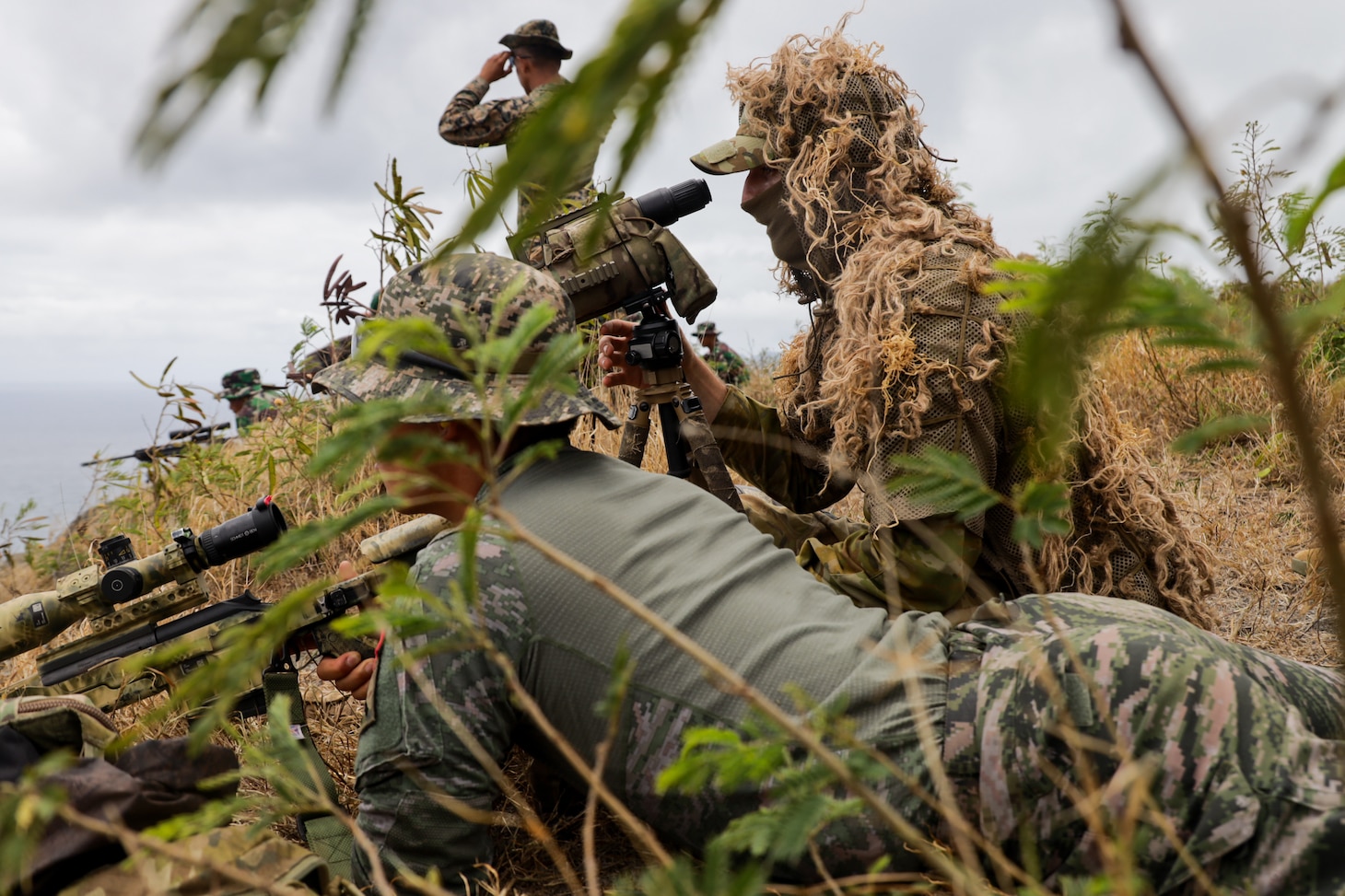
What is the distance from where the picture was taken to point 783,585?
1.84 metres

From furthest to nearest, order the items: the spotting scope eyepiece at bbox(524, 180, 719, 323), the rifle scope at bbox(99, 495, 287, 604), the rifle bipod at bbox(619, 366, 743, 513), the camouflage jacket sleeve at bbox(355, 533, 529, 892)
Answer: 1. the rifle bipod at bbox(619, 366, 743, 513)
2. the spotting scope eyepiece at bbox(524, 180, 719, 323)
3. the rifle scope at bbox(99, 495, 287, 604)
4. the camouflage jacket sleeve at bbox(355, 533, 529, 892)

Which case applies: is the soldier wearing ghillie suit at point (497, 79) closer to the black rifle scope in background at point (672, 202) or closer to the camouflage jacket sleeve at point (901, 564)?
the black rifle scope in background at point (672, 202)

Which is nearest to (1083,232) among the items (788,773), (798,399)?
(788,773)

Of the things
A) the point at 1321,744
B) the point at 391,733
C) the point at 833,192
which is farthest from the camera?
the point at 833,192

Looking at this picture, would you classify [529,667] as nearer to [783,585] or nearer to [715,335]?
[783,585]

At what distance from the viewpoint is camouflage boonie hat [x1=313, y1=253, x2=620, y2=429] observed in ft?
6.34

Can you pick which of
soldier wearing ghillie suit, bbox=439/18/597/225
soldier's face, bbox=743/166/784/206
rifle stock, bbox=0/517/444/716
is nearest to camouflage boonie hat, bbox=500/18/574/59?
soldier wearing ghillie suit, bbox=439/18/597/225

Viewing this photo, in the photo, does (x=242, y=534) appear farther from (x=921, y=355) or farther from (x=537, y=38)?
(x=537, y=38)

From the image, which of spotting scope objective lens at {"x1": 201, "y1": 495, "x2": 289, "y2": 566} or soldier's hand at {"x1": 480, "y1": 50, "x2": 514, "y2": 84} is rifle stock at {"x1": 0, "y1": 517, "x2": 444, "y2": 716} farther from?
soldier's hand at {"x1": 480, "y1": 50, "x2": 514, "y2": 84}

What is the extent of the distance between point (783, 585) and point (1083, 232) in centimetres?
127

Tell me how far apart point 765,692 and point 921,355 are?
1.13m

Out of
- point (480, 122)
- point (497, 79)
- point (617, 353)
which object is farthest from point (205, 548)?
point (497, 79)

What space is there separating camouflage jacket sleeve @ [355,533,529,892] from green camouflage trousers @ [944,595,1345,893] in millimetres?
764

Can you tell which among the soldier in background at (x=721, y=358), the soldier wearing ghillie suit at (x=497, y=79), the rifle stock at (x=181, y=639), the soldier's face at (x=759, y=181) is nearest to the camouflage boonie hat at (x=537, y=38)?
the soldier wearing ghillie suit at (x=497, y=79)
